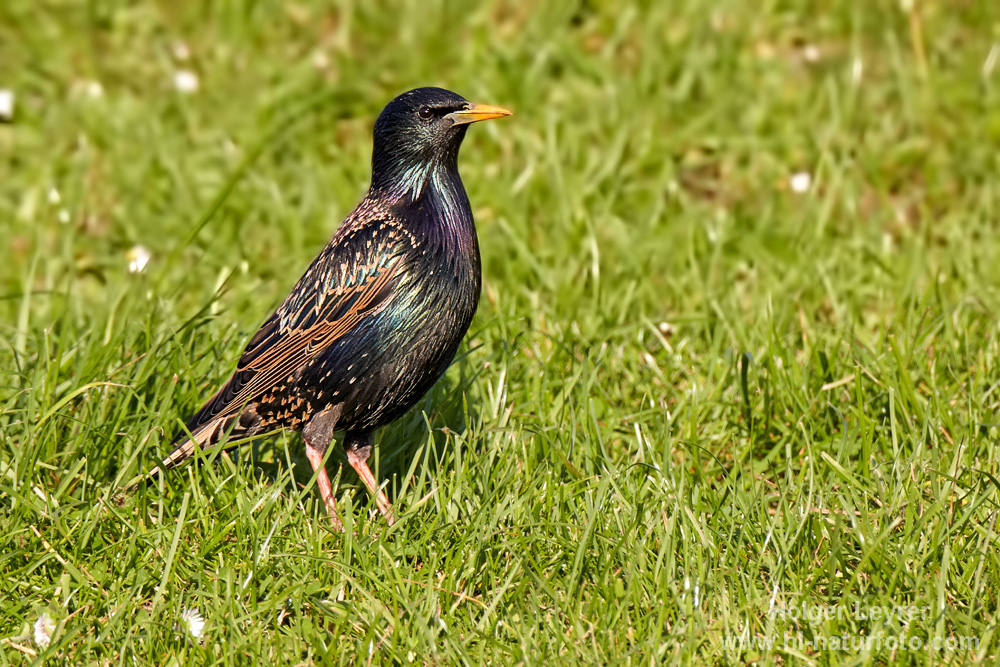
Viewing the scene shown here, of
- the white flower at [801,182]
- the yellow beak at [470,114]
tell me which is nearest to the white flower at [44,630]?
the yellow beak at [470,114]

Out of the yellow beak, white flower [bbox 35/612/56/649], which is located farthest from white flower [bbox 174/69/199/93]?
white flower [bbox 35/612/56/649]

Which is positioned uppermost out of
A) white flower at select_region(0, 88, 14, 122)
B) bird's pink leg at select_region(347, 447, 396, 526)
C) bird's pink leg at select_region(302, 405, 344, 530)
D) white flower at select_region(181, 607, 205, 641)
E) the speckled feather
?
white flower at select_region(0, 88, 14, 122)

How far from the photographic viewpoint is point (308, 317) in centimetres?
427

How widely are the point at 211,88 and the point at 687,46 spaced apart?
2.99m

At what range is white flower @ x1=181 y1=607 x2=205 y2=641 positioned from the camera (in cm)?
351

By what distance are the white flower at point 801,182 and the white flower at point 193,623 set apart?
4326mm

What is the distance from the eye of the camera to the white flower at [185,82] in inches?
290

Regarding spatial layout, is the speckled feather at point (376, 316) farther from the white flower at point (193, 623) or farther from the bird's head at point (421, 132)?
the white flower at point (193, 623)

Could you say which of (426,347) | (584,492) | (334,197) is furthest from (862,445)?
(334,197)

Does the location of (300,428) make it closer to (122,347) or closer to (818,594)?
(122,347)

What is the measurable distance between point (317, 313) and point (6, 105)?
154 inches

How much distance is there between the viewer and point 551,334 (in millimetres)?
5422

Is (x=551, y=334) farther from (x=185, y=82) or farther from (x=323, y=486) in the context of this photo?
(x=185, y=82)

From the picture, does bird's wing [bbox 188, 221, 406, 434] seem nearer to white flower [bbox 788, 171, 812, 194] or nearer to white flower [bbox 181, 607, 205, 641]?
white flower [bbox 181, 607, 205, 641]
